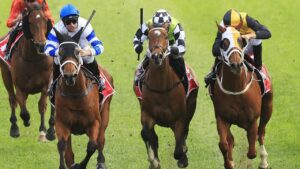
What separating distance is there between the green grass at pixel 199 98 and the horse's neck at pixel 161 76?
6.96 ft

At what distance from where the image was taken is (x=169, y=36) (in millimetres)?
13859

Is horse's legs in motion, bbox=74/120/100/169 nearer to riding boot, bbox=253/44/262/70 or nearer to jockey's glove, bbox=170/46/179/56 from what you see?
jockey's glove, bbox=170/46/179/56

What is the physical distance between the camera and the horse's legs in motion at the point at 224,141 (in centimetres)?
1318

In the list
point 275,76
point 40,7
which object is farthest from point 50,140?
point 275,76

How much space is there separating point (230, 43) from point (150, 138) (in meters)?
2.41

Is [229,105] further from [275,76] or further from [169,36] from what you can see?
[275,76]

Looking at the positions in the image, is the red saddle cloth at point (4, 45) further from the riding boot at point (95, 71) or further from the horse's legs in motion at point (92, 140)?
the horse's legs in motion at point (92, 140)

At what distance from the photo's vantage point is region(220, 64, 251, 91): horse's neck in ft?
41.8

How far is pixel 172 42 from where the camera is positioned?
13.9 metres

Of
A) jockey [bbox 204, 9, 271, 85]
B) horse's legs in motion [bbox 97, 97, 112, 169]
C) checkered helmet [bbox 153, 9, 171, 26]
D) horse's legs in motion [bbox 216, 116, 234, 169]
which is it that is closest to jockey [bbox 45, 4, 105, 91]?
horse's legs in motion [bbox 97, 97, 112, 169]

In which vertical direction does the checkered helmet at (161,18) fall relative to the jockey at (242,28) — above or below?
above

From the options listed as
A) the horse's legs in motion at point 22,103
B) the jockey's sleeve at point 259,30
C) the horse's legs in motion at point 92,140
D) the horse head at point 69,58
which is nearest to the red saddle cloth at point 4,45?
the horse's legs in motion at point 22,103

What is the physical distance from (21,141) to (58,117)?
427 centimetres

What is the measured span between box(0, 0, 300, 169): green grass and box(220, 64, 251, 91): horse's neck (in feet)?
7.00
